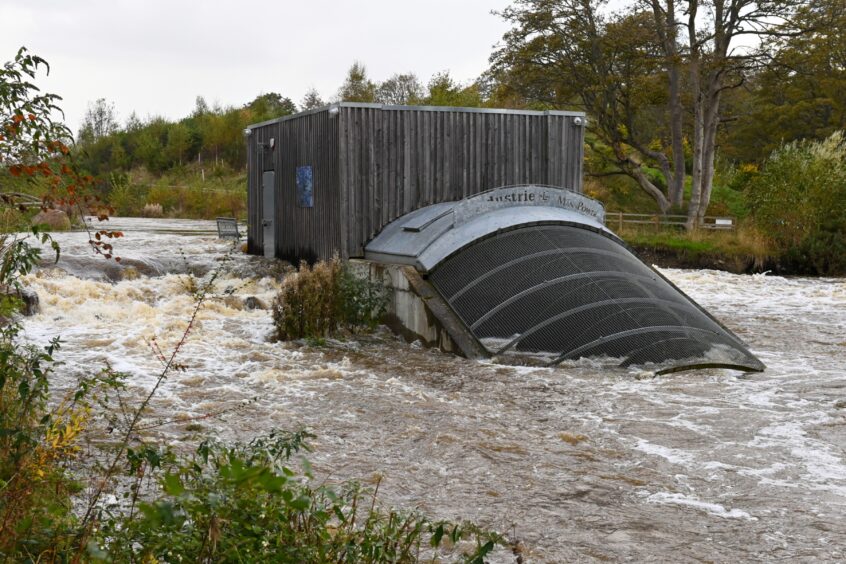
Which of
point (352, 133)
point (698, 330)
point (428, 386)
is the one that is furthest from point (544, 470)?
point (352, 133)

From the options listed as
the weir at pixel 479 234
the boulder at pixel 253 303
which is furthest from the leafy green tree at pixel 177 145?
the boulder at pixel 253 303

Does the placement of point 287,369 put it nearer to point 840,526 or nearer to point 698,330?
point 698,330

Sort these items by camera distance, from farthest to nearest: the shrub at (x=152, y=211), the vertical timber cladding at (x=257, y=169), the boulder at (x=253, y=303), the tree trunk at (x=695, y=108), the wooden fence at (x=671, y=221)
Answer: the shrub at (x=152, y=211) → the tree trunk at (x=695, y=108) → the wooden fence at (x=671, y=221) → the vertical timber cladding at (x=257, y=169) → the boulder at (x=253, y=303)

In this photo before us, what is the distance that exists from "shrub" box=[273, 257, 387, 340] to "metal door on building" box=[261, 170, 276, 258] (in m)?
5.01

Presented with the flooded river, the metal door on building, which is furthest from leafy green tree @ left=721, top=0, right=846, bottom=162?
the metal door on building

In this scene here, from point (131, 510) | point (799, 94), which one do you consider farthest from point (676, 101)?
point (131, 510)

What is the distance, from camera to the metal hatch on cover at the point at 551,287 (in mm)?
11102

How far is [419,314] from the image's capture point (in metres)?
12.3

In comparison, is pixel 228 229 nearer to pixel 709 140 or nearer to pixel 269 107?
pixel 709 140

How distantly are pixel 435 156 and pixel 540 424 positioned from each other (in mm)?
7105

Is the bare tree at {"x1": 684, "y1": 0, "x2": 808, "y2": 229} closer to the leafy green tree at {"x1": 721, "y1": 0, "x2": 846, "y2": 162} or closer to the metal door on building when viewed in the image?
the leafy green tree at {"x1": 721, "y1": 0, "x2": 846, "y2": 162}

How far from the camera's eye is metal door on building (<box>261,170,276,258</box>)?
17.9m

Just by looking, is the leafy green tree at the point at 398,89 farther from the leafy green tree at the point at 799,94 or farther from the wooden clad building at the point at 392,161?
the wooden clad building at the point at 392,161

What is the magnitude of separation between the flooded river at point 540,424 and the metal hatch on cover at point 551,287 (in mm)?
416
